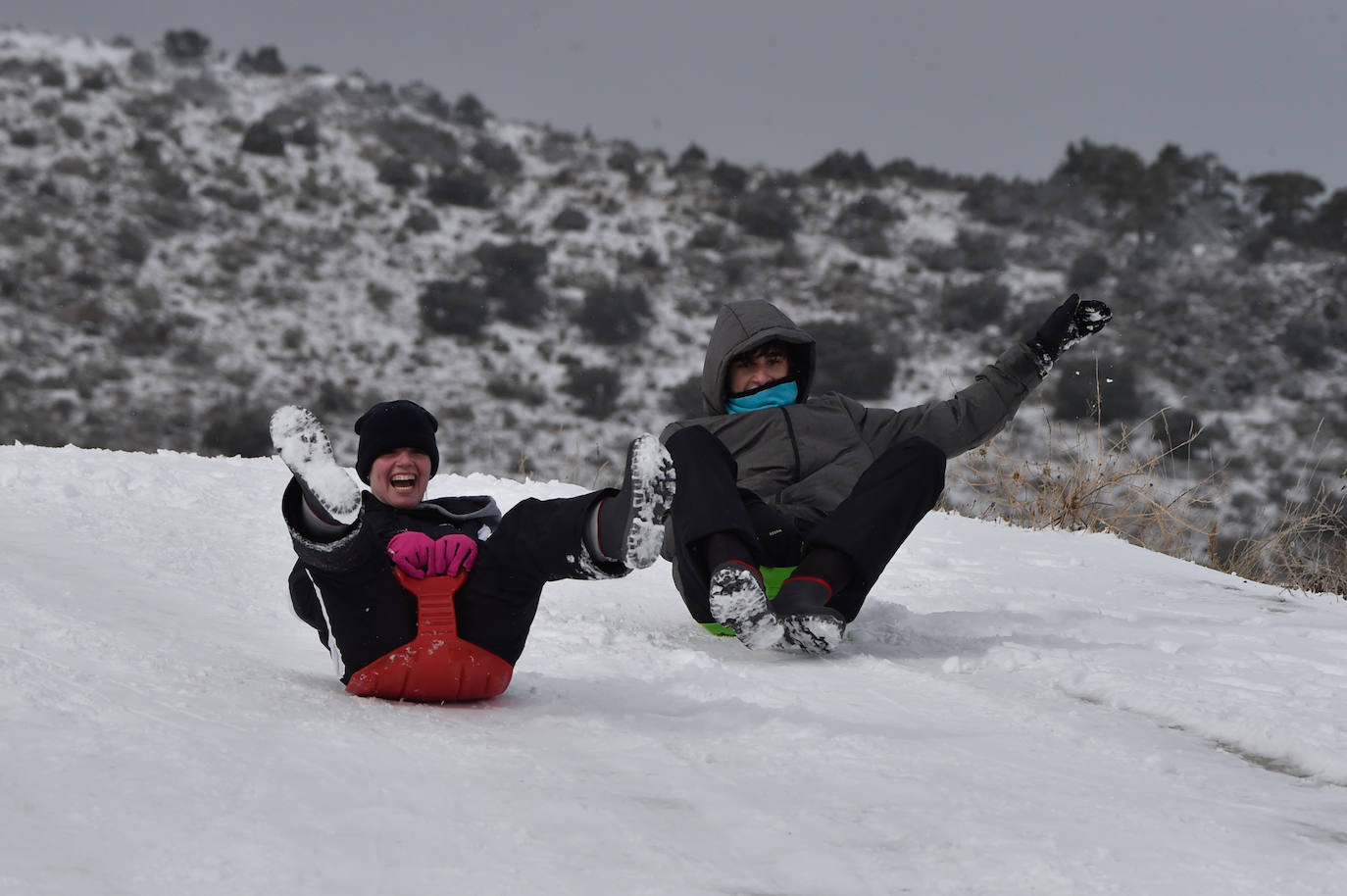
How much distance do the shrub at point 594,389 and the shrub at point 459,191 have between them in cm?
765

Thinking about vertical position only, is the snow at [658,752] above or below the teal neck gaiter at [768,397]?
below

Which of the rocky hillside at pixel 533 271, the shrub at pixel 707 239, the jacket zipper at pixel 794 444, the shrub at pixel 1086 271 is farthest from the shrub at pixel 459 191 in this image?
the jacket zipper at pixel 794 444

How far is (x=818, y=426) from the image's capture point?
2.96m

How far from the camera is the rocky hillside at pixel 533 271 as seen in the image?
17469 mm

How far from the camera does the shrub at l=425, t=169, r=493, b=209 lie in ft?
84.6

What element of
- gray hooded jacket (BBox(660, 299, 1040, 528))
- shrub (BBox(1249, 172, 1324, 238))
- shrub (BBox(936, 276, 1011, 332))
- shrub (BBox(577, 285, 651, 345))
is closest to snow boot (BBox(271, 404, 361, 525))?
gray hooded jacket (BBox(660, 299, 1040, 528))

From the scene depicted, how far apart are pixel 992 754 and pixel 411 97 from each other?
3250 cm

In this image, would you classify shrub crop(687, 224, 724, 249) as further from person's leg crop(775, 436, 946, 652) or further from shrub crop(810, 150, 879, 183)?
person's leg crop(775, 436, 946, 652)

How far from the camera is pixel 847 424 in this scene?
3.01 meters

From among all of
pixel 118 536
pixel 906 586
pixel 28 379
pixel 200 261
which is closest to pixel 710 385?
pixel 906 586

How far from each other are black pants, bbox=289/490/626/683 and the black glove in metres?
1.57

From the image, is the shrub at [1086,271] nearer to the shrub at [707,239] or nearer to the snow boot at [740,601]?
the shrub at [707,239]

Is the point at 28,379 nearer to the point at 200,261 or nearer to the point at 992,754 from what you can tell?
the point at 200,261

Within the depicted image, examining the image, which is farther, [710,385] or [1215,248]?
[1215,248]
